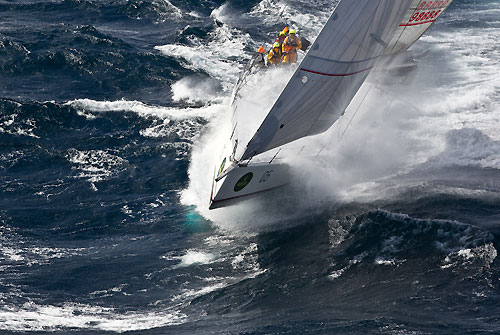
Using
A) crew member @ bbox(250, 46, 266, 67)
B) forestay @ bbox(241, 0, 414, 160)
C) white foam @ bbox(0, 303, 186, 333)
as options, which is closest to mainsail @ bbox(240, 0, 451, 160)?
forestay @ bbox(241, 0, 414, 160)

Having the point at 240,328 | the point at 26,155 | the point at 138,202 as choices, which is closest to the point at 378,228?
the point at 240,328

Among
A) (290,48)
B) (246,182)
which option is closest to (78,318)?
(246,182)

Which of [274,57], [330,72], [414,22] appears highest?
[274,57]

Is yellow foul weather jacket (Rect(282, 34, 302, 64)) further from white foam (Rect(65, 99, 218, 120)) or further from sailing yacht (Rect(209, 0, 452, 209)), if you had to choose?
sailing yacht (Rect(209, 0, 452, 209))

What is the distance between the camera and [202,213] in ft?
71.7

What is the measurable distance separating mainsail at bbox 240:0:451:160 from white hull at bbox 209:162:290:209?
1.89 feet

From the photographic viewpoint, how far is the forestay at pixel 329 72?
19.1m

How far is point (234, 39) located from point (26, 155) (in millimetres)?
13802

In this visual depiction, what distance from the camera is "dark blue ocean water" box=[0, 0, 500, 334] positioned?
16984mm

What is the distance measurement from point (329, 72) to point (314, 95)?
784 mm

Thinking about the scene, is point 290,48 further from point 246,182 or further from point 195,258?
point 195,258

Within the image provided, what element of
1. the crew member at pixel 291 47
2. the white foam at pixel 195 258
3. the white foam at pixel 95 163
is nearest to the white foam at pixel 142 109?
the white foam at pixel 95 163

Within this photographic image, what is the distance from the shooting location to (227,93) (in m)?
29.0

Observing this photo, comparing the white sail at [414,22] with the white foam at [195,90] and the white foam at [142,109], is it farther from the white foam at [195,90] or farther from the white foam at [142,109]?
the white foam at [142,109]
